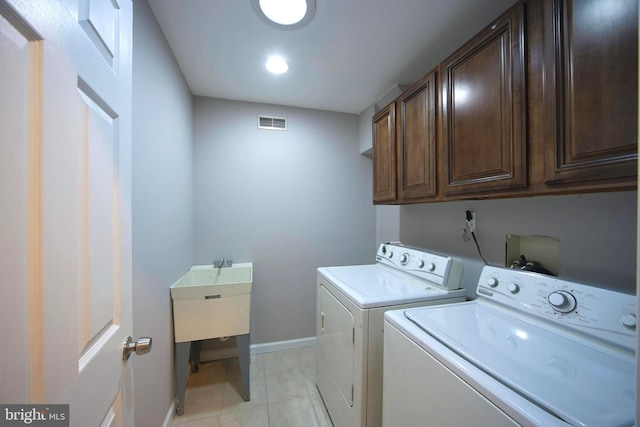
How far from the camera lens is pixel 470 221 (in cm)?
155

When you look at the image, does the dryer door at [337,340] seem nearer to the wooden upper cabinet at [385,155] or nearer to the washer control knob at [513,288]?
the washer control knob at [513,288]

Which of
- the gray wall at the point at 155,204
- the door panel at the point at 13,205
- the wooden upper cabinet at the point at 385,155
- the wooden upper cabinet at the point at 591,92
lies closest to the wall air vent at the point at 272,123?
the gray wall at the point at 155,204

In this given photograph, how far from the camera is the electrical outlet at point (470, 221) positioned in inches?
60.3

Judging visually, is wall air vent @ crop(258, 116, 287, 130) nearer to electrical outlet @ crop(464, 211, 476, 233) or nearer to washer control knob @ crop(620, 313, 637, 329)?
electrical outlet @ crop(464, 211, 476, 233)

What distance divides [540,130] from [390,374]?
1.15 meters

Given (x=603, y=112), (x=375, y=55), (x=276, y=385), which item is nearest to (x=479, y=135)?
(x=603, y=112)

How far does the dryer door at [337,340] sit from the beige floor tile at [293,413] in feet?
1.23

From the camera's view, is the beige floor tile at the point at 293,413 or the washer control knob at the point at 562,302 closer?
the washer control knob at the point at 562,302

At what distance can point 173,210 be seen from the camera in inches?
66.6

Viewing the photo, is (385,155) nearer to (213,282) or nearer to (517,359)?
(517,359)

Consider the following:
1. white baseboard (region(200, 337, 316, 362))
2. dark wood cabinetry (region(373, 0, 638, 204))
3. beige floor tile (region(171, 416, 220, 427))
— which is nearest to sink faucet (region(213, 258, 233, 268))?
white baseboard (region(200, 337, 316, 362))

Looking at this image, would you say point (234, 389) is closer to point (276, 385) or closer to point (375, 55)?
point (276, 385)

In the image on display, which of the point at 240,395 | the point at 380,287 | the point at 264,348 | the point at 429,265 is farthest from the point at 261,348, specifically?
the point at 429,265

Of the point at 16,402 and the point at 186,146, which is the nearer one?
the point at 16,402
